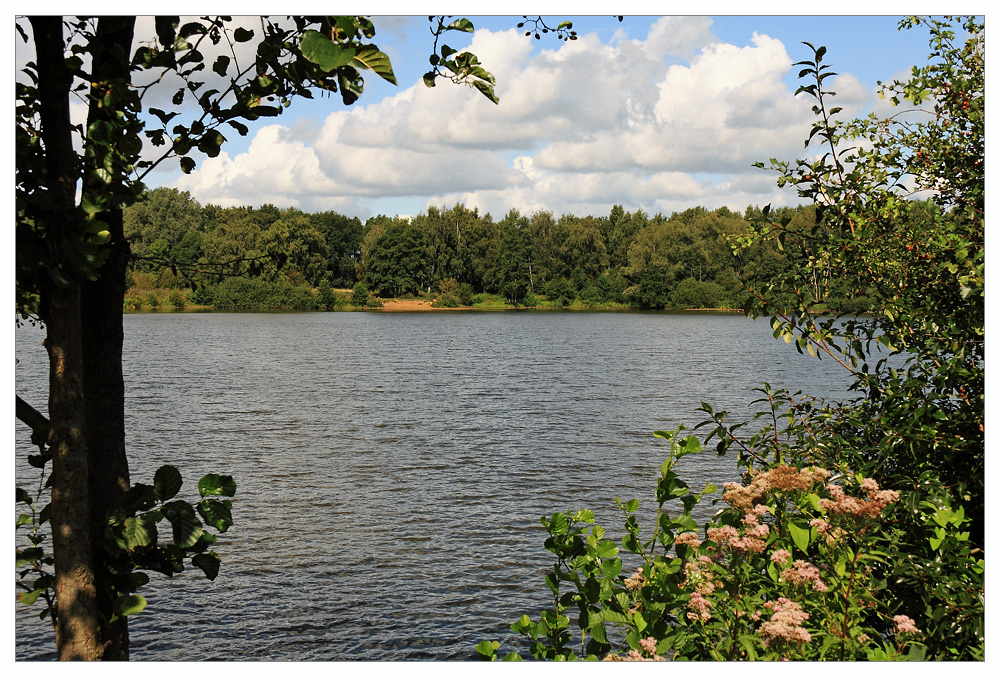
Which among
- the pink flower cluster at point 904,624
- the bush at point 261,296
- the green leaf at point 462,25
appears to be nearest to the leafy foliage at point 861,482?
the pink flower cluster at point 904,624

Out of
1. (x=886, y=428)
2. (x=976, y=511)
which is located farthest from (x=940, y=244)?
(x=976, y=511)

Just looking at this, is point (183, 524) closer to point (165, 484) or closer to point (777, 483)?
point (165, 484)

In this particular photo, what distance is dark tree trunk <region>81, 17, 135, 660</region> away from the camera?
3826 millimetres

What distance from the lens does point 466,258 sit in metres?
108

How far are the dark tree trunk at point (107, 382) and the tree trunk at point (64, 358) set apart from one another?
184 millimetres

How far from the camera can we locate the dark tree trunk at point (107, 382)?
3.83 metres

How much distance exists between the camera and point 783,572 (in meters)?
3.70

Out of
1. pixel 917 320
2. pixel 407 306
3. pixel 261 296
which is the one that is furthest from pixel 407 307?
pixel 917 320

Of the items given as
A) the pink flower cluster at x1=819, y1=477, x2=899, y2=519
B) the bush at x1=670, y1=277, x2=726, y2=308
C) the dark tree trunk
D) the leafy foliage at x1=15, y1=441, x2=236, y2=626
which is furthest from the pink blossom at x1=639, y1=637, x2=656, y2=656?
the bush at x1=670, y1=277, x2=726, y2=308

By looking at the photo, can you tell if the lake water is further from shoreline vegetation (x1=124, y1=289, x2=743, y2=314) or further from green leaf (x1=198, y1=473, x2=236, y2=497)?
shoreline vegetation (x1=124, y1=289, x2=743, y2=314)

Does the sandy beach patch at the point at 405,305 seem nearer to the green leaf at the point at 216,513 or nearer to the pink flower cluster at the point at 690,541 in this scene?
the pink flower cluster at the point at 690,541

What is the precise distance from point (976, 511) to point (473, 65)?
3395mm
